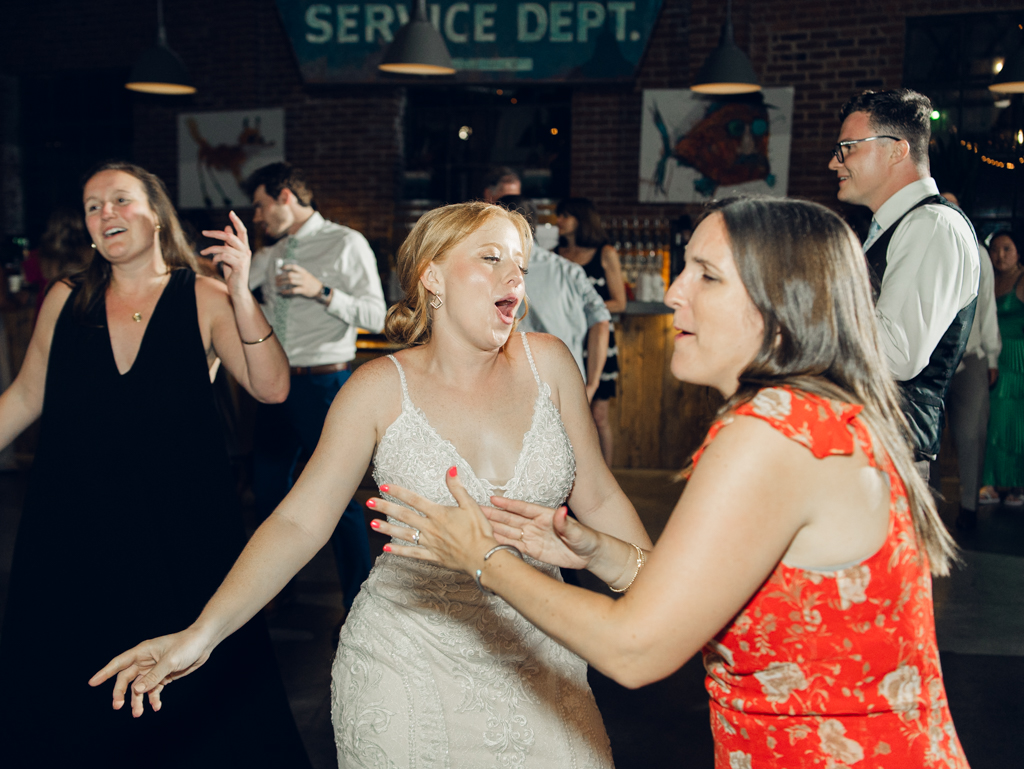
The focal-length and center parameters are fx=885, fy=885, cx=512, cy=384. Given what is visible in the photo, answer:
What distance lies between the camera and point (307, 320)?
11.4 feet

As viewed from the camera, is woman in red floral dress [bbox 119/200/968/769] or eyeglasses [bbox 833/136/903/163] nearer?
woman in red floral dress [bbox 119/200/968/769]

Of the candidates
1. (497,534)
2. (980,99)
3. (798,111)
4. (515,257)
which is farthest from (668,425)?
(497,534)

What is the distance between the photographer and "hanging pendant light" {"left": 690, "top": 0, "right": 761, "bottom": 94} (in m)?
5.66

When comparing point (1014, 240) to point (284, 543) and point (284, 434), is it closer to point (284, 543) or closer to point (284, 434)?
point (284, 434)

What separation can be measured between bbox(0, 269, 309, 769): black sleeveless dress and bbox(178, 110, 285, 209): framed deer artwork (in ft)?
18.8

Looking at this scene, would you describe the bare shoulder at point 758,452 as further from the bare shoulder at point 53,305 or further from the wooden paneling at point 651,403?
the wooden paneling at point 651,403

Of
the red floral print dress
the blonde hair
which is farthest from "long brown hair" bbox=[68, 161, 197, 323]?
the red floral print dress

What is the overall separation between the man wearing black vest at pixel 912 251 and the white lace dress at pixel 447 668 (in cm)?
102

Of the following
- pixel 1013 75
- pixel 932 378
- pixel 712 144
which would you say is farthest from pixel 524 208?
pixel 712 144

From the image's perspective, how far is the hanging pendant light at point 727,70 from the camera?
5660 mm

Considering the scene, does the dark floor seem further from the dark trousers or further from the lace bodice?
the lace bodice

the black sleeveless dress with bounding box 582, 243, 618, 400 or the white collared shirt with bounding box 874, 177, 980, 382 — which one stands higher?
the white collared shirt with bounding box 874, 177, 980, 382

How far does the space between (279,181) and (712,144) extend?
4099 millimetres

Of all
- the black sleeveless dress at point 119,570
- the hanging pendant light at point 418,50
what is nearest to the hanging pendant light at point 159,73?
the hanging pendant light at point 418,50
